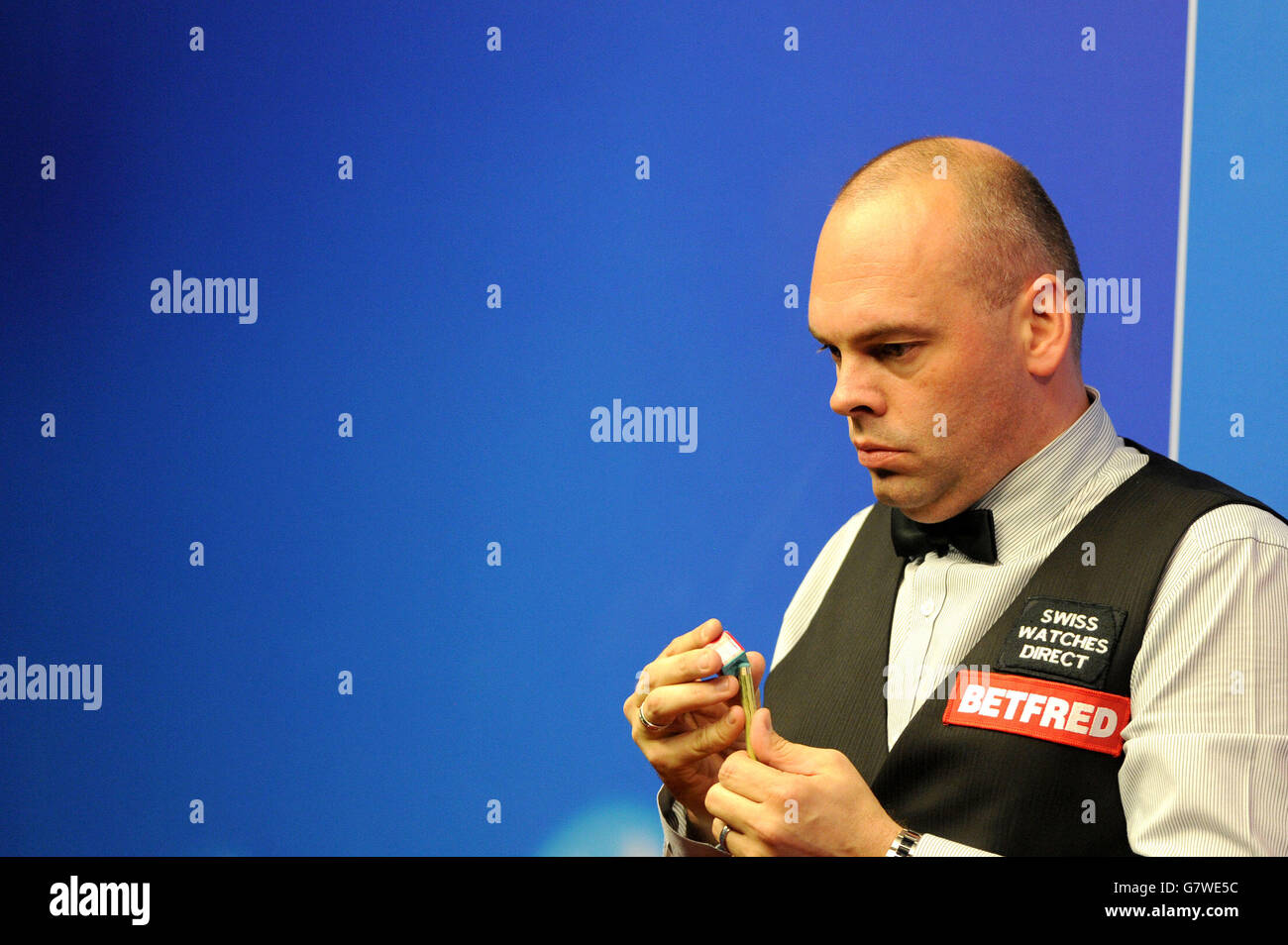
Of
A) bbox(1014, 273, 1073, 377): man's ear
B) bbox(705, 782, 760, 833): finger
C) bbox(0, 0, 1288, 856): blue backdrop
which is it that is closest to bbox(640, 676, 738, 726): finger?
bbox(705, 782, 760, 833): finger

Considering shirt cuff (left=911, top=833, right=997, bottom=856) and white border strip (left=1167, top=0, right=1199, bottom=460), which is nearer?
shirt cuff (left=911, top=833, right=997, bottom=856)

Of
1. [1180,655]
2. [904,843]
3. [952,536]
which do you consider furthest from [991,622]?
[904,843]

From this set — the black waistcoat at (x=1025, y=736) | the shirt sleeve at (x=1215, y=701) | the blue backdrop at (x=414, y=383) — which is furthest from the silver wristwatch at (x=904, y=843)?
the blue backdrop at (x=414, y=383)

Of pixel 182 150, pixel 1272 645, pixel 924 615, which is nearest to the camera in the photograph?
pixel 1272 645

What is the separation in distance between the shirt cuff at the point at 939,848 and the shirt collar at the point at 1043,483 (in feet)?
1.37

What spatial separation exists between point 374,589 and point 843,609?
119 centimetres

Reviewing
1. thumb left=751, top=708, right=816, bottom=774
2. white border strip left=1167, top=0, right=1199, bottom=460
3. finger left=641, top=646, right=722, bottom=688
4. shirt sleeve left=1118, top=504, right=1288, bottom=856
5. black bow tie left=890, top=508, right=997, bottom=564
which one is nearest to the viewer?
shirt sleeve left=1118, top=504, right=1288, bottom=856

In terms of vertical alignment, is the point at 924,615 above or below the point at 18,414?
below

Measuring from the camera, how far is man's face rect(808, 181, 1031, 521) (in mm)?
1405

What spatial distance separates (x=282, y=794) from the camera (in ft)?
8.15

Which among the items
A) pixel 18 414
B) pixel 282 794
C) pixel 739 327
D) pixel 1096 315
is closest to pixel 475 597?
pixel 282 794

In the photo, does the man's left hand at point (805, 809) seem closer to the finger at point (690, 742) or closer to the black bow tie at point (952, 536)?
the finger at point (690, 742)

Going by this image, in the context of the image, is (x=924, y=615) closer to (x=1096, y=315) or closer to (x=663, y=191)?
(x=1096, y=315)

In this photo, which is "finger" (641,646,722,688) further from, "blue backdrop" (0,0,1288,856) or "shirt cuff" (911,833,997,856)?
"blue backdrop" (0,0,1288,856)
